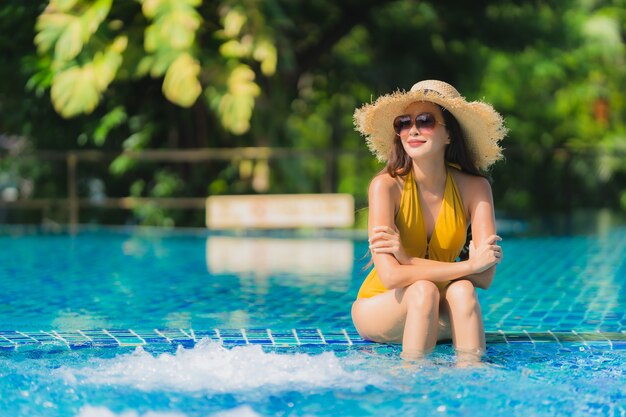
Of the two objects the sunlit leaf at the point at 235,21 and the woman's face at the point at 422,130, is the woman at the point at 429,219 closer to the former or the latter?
the woman's face at the point at 422,130

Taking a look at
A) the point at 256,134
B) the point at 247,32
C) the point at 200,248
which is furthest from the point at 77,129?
the point at 200,248

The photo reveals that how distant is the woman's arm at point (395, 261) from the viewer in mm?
5242

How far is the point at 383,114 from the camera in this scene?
5.57m

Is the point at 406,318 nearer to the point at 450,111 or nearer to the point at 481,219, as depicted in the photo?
the point at 481,219

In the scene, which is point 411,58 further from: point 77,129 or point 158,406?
point 158,406

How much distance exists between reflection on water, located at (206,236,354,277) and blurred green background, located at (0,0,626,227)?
177cm

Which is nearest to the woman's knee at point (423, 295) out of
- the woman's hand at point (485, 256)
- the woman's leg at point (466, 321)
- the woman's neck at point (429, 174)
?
the woman's leg at point (466, 321)

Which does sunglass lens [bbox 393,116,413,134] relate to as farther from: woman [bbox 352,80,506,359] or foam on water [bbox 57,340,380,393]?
foam on water [bbox 57,340,380,393]

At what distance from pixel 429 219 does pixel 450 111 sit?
571 mm

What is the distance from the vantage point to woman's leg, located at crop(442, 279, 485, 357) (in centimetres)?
516

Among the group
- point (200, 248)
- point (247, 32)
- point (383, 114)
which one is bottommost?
point (200, 248)

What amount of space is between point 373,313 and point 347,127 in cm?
2006

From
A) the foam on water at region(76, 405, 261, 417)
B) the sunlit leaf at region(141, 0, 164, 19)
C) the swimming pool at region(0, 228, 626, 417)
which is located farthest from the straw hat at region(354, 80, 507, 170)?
the sunlit leaf at region(141, 0, 164, 19)

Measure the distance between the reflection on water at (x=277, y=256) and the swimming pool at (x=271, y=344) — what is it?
0.06 metres
